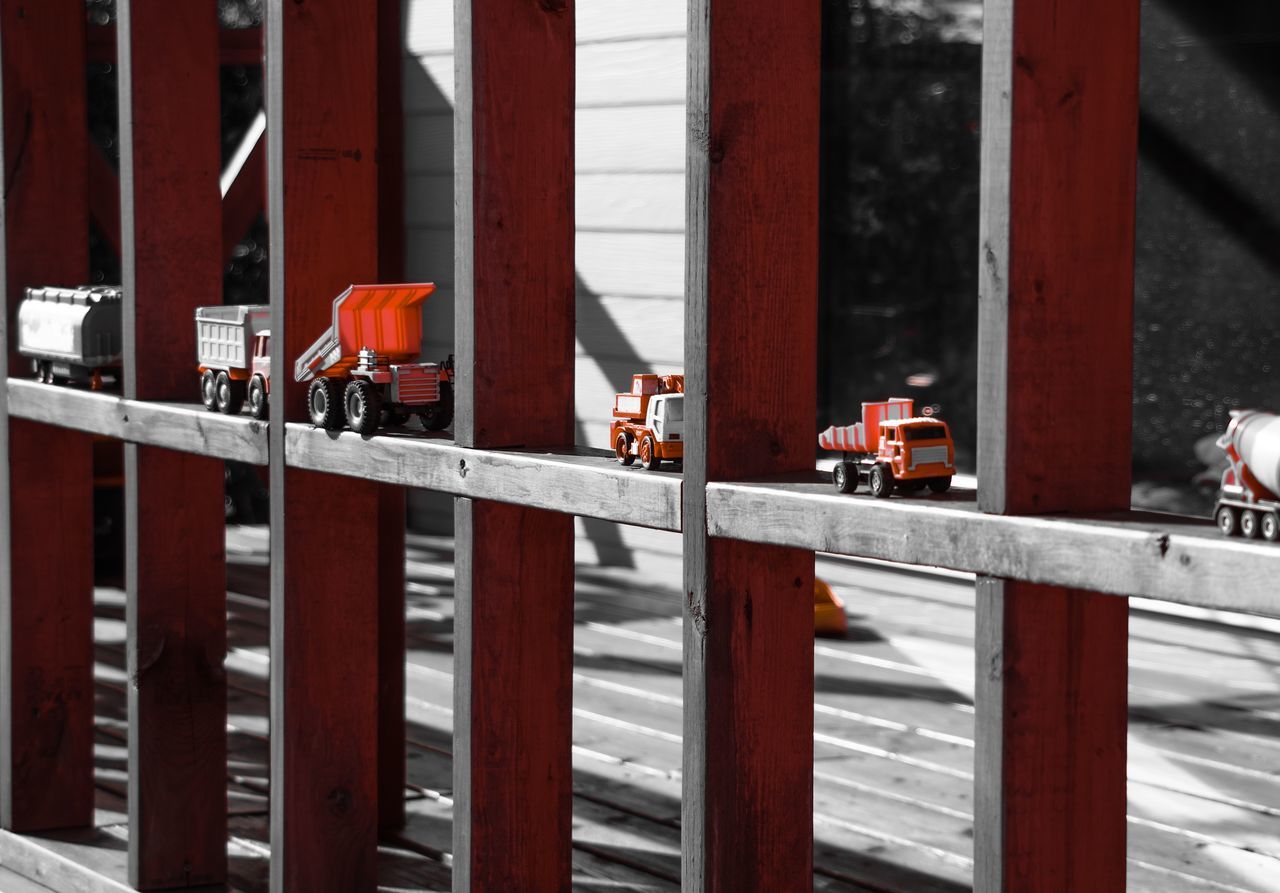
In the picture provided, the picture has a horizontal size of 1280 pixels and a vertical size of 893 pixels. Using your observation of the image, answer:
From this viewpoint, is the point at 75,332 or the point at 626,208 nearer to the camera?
the point at 75,332

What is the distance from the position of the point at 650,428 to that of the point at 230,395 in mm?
1238

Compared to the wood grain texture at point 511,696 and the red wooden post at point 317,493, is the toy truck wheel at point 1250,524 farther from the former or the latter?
the red wooden post at point 317,493

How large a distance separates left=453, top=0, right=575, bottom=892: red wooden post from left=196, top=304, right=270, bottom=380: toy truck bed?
843 mm

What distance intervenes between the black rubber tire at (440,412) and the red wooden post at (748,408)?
97 cm

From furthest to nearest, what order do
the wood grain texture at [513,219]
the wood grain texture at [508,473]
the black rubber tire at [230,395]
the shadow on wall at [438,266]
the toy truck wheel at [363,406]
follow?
the shadow on wall at [438,266]
the black rubber tire at [230,395]
the toy truck wheel at [363,406]
the wood grain texture at [513,219]
the wood grain texture at [508,473]

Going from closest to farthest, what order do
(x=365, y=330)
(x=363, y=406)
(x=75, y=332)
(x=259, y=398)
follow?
(x=363, y=406) < (x=365, y=330) < (x=259, y=398) < (x=75, y=332)

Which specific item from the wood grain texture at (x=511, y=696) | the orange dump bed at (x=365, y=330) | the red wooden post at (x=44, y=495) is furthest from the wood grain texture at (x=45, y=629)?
the wood grain texture at (x=511, y=696)

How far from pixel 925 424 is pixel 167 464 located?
6.90ft

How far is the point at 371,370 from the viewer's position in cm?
348

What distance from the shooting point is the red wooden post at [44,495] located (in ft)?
15.3

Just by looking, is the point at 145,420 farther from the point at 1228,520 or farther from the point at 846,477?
the point at 1228,520

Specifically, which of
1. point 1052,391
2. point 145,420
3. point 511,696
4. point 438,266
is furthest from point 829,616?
point 1052,391

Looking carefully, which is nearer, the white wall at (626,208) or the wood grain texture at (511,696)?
the wood grain texture at (511,696)


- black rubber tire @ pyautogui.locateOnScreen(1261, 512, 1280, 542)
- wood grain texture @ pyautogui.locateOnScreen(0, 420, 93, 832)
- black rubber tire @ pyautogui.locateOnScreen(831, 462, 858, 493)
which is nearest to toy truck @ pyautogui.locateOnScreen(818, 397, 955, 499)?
black rubber tire @ pyautogui.locateOnScreen(831, 462, 858, 493)
